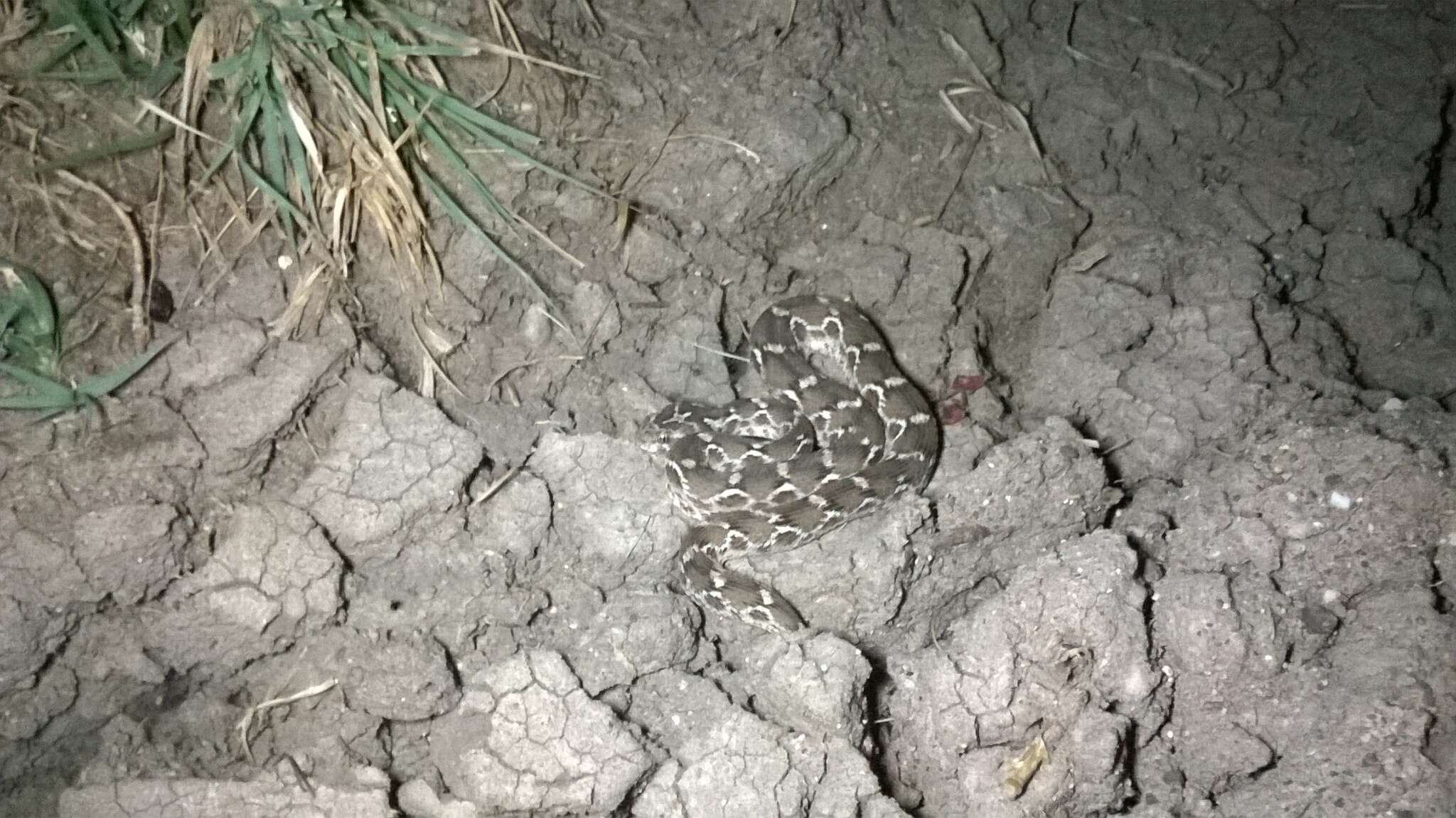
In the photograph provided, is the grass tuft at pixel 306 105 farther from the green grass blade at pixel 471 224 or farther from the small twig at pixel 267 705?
the small twig at pixel 267 705

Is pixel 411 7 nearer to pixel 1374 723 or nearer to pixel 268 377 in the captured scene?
pixel 268 377

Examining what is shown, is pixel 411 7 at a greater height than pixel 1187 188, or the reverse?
pixel 411 7

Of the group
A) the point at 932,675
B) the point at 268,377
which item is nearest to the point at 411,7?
the point at 268,377

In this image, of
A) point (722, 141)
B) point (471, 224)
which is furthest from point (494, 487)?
point (722, 141)

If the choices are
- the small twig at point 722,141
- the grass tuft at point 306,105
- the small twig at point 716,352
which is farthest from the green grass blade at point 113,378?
the small twig at point 722,141

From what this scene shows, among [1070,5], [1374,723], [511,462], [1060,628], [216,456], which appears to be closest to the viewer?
[1374,723]

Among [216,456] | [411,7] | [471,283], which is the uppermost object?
[411,7]
